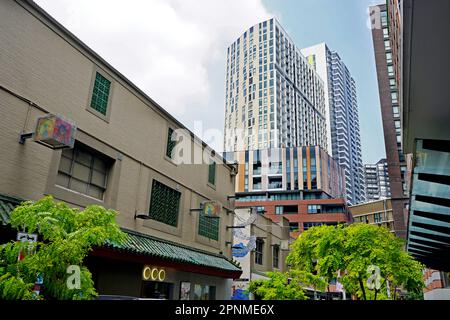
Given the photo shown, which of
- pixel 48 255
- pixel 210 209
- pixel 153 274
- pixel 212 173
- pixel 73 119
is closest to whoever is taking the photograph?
pixel 48 255

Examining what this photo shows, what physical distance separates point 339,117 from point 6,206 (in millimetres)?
186361

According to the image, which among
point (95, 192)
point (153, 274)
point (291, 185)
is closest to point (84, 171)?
point (95, 192)

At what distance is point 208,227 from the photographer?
2341 centimetres

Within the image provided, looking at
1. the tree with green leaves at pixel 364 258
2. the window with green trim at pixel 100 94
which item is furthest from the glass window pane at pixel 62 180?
the tree with green leaves at pixel 364 258

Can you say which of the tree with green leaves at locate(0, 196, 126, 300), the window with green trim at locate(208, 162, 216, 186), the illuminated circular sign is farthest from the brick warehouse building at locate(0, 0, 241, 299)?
the tree with green leaves at locate(0, 196, 126, 300)

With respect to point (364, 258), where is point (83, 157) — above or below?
above

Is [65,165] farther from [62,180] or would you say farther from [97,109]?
[97,109]

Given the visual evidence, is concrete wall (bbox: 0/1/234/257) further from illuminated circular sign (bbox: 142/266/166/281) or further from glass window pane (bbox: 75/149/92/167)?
illuminated circular sign (bbox: 142/266/166/281)

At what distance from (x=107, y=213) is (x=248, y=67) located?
12921 cm

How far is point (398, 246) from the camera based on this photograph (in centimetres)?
2227

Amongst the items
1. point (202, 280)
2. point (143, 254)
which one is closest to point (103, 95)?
point (143, 254)

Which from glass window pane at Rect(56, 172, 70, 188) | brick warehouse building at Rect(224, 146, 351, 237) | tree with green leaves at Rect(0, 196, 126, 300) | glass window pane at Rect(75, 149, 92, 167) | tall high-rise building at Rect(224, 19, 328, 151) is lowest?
Result: tree with green leaves at Rect(0, 196, 126, 300)

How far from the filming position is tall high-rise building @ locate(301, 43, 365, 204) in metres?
177

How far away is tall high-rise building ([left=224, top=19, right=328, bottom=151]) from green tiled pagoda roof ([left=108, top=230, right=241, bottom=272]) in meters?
97.5
